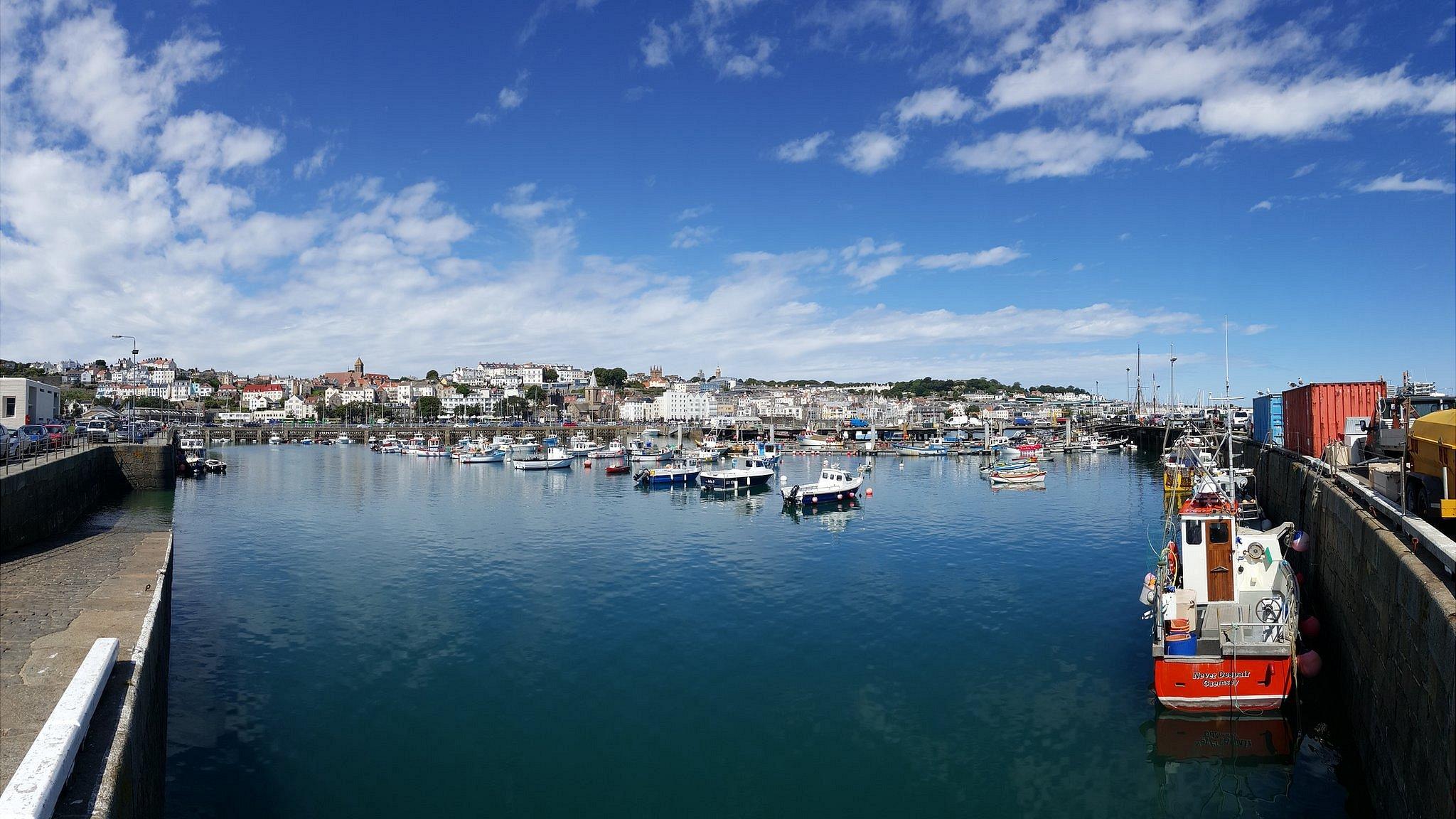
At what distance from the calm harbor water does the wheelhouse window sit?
3.54 m

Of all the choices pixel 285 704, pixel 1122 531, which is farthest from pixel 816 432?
pixel 285 704

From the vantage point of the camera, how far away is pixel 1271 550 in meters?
15.0

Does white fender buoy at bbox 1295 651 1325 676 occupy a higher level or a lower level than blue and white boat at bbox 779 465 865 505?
lower

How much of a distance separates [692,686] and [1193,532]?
11.3 m

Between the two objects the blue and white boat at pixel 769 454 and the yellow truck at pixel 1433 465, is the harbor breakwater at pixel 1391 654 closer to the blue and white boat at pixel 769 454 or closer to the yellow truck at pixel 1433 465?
the yellow truck at pixel 1433 465

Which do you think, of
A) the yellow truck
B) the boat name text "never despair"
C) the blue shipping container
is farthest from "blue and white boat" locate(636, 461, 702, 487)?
the yellow truck

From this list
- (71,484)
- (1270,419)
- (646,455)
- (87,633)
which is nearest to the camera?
(87,633)

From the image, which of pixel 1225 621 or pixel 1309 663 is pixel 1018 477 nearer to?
pixel 1309 663

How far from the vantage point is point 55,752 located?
676 cm

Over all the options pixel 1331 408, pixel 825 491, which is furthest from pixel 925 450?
pixel 1331 408

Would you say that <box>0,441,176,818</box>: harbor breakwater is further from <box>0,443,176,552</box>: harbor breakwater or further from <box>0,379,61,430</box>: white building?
<box>0,379,61,430</box>: white building

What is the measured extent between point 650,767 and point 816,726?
3504 millimetres

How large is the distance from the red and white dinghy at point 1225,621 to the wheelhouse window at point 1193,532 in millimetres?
15

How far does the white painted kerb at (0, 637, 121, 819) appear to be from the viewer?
5.99m
